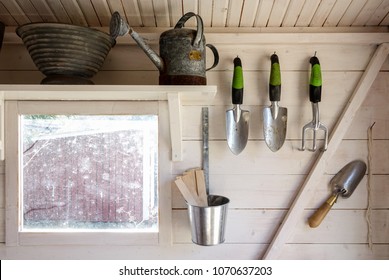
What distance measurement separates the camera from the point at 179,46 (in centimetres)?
84

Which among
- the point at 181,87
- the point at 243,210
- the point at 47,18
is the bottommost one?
the point at 243,210

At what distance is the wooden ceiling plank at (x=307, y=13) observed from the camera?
0.91 metres

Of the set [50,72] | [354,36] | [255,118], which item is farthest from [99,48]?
[354,36]

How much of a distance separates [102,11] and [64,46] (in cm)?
22

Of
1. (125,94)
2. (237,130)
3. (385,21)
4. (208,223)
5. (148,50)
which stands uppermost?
(385,21)

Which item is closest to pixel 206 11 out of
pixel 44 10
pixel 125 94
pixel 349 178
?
pixel 125 94

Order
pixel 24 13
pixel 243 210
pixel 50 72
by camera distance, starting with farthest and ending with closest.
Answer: pixel 243 210
pixel 24 13
pixel 50 72

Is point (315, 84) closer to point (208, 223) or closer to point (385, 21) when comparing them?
point (385, 21)

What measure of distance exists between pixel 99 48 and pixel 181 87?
24cm

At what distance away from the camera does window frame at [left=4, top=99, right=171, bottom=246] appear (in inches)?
39.9

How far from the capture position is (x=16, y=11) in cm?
93

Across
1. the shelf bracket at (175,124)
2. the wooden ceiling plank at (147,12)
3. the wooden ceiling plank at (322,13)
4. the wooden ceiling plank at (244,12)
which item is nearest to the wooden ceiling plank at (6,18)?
the wooden ceiling plank at (147,12)

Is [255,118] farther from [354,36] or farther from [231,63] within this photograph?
[354,36]

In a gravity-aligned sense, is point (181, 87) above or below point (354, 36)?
below
